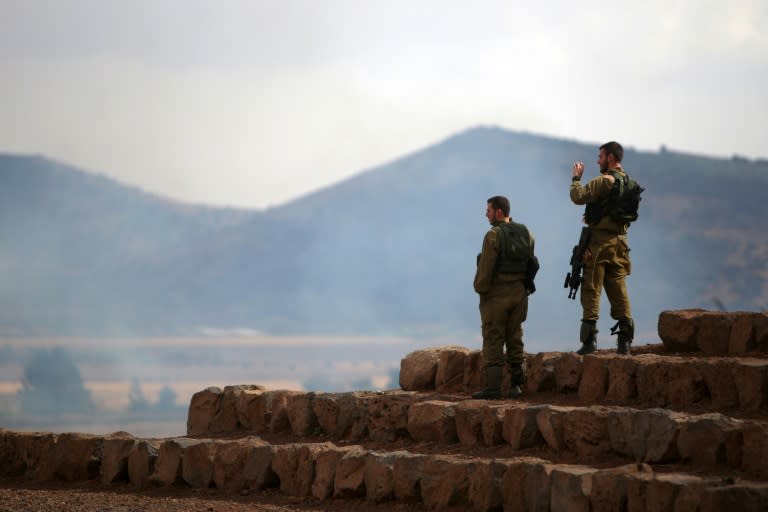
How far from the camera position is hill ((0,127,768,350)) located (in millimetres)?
122875

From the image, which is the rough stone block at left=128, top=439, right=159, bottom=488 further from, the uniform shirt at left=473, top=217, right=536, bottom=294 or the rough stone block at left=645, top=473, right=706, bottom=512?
the rough stone block at left=645, top=473, right=706, bottom=512

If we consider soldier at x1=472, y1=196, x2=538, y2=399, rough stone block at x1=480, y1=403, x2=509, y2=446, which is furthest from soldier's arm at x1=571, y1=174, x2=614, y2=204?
rough stone block at x1=480, y1=403, x2=509, y2=446

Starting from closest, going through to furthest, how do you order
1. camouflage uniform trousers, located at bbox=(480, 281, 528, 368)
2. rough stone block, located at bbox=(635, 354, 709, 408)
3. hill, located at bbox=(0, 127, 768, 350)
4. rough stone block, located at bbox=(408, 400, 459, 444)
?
rough stone block, located at bbox=(635, 354, 709, 408), rough stone block, located at bbox=(408, 400, 459, 444), camouflage uniform trousers, located at bbox=(480, 281, 528, 368), hill, located at bbox=(0, 127, 768, 350)

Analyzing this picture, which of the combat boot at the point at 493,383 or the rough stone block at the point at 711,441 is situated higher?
the combat boot at the point at 493,383

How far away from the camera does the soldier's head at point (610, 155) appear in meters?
15.6

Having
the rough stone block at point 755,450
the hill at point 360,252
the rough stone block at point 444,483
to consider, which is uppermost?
the hill at point 360,252

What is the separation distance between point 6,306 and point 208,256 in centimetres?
3260

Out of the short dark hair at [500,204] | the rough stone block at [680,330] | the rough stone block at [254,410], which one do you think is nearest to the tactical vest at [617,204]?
the short dark hair at [500,204]

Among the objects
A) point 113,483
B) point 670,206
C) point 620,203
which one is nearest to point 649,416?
point 620,203

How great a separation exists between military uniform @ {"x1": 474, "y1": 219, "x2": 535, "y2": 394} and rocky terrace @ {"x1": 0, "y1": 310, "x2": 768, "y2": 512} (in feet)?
1.38

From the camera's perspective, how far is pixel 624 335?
51.1ft

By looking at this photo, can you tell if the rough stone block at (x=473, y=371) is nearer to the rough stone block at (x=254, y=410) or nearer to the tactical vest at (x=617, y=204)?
the tactical vest at (x=617, y=204)

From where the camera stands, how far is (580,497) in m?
12.3

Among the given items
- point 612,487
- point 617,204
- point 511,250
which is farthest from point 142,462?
point 612,487
